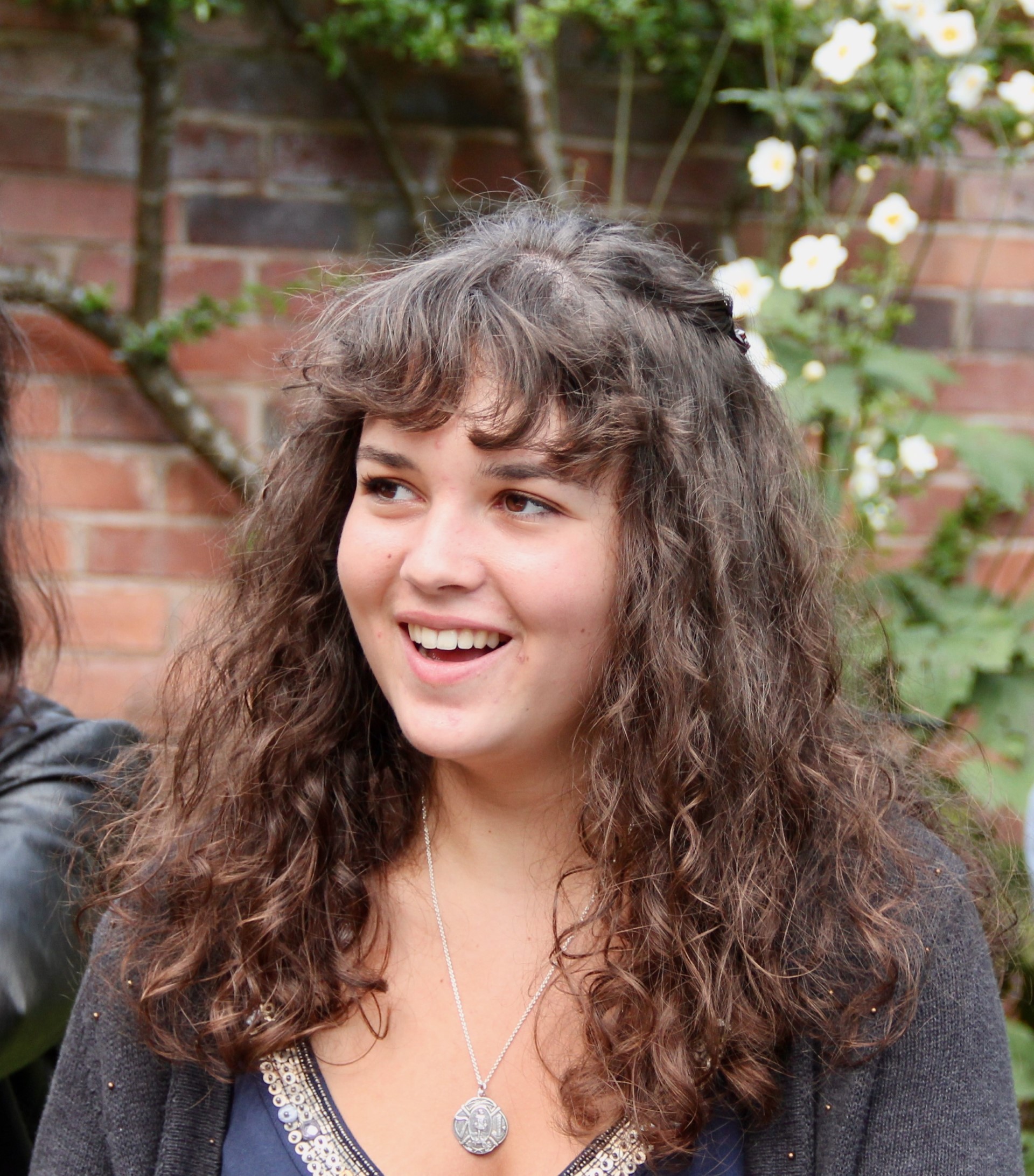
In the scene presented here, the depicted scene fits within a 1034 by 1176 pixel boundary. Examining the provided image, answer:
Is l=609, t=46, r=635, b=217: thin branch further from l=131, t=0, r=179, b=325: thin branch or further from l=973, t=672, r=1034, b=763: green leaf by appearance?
l=973, t=672, r=1034, b=763: green leaf

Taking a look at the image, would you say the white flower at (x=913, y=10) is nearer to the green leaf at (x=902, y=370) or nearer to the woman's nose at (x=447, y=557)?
the green leaf at (x=902, y=370)

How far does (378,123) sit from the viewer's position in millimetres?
2322

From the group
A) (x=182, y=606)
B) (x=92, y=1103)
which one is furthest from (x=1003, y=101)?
(x=92, y=1103)

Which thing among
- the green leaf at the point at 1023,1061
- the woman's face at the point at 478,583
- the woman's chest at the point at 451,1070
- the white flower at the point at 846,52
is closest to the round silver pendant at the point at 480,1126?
the woman's chest at the point at 451,1070

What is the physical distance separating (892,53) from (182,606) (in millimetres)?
1623

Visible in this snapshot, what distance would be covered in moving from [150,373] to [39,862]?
3.39 ft

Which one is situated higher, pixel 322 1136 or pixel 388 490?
pixel 388 490

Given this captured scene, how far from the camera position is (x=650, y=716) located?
1328mm

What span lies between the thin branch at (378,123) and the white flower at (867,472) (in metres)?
0.87

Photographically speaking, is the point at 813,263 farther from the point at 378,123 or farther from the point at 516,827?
the point at 516,827

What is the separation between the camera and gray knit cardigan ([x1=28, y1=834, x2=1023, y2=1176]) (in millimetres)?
1266

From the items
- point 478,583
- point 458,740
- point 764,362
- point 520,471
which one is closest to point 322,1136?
point 458,740

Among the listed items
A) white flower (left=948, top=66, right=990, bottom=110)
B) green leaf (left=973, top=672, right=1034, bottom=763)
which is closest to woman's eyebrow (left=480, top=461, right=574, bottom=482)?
green leaf (left=973, top=672, right=1034, bottom=763)

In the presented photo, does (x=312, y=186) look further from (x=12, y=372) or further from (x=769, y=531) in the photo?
(x=769, y=531)
